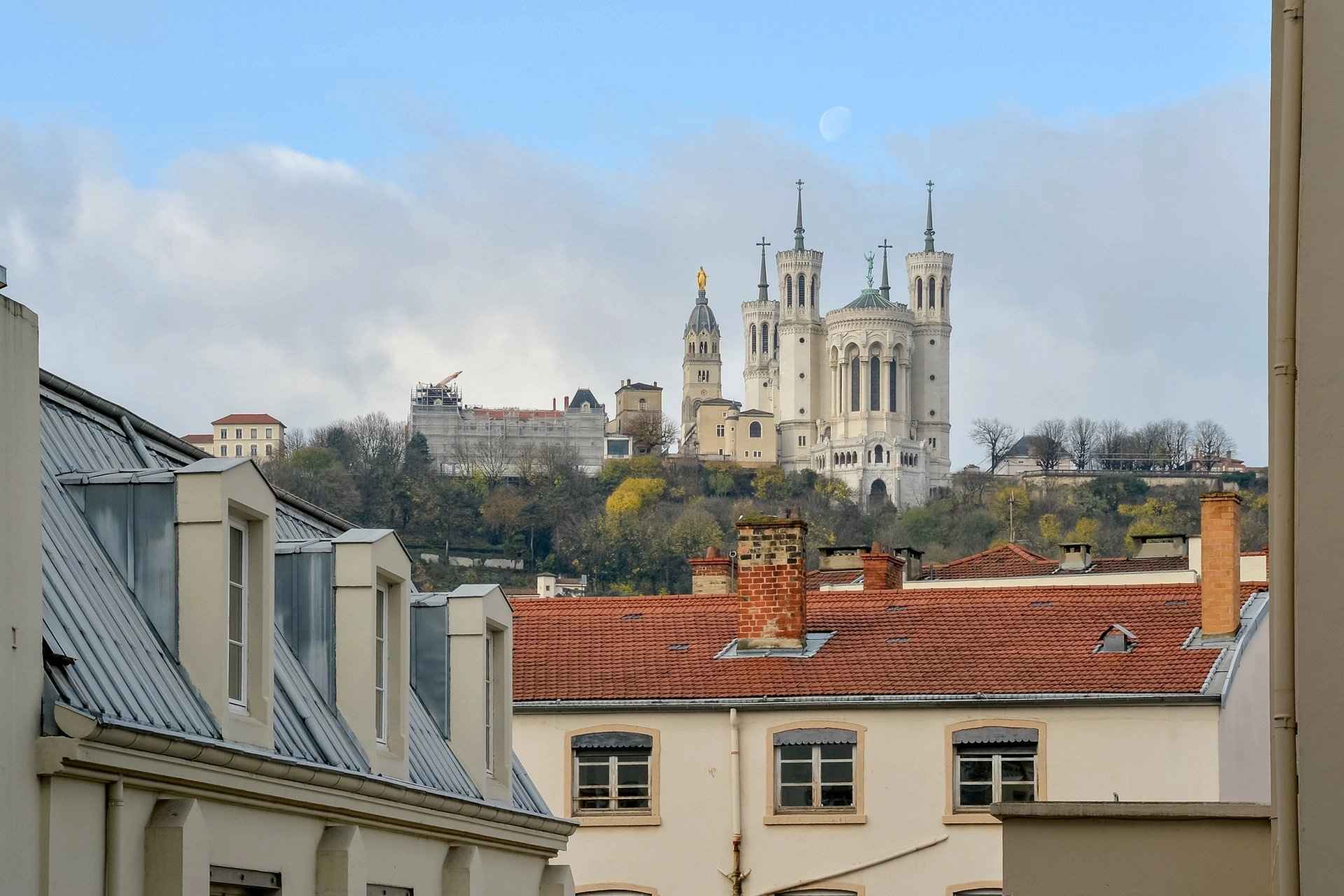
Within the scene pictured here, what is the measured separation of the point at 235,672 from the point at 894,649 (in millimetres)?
20252

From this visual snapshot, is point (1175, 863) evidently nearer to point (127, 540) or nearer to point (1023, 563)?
point (127, 540)

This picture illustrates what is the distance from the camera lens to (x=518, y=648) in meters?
31.7

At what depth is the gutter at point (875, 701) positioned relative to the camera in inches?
1099

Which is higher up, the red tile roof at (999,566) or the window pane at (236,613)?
the window pane at (236,613)

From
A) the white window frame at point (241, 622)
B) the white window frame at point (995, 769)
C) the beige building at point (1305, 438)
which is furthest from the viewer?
the white window frame at point (995, 769)

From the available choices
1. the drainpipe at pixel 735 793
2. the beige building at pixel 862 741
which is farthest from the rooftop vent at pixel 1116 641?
the drainpipe at pixel 735 793

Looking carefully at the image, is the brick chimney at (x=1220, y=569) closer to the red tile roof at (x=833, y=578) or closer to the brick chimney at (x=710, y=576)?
the brick chimney at (x=710, y=576)

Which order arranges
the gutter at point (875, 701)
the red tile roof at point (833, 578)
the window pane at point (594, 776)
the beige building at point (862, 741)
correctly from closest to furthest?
the gutter at point (875, 701) → the beige building at point (862, 741) → the window pane at point (594, 776) → the red tile roof at point (833, 578)

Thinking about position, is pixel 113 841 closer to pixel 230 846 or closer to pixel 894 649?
pixel 230 846

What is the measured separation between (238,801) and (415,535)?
6691 inches

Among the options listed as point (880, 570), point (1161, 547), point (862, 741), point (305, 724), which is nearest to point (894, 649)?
point (862, 741)

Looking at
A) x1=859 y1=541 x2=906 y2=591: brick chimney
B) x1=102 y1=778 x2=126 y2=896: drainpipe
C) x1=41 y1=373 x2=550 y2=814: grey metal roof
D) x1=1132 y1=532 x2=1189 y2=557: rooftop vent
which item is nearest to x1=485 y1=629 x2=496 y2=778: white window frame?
x1=41 y1=373 x2=550 y2=814: grey metal roof

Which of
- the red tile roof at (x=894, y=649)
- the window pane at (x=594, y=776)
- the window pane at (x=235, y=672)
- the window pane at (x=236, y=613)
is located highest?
the window pane at (x=236, y=613)

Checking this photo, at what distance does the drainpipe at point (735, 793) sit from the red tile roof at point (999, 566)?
24.2 metres
